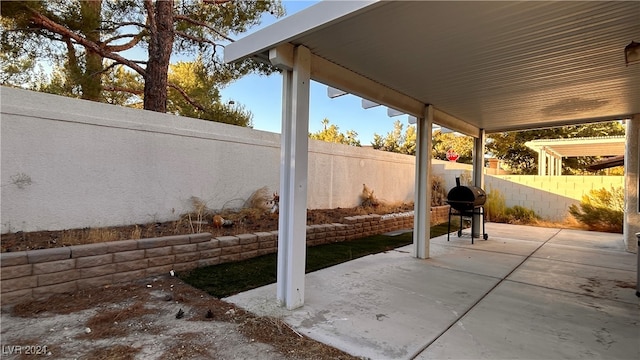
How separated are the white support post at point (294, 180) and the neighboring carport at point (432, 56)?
0.01 m

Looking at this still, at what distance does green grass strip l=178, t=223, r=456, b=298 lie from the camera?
3.91 metres

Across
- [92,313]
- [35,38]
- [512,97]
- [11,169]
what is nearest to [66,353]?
[92,313]

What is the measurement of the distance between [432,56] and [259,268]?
3509 mm

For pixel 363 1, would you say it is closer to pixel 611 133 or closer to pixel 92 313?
pixel 92 313

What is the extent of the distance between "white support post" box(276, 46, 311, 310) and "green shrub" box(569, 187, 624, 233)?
979cm

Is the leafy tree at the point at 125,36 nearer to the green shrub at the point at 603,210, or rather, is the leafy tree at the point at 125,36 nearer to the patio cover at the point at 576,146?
the green shrub at the point at 603,210

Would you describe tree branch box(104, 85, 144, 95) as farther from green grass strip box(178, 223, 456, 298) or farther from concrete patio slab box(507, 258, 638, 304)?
concrete patio slab box(507, 258, 638, 304)

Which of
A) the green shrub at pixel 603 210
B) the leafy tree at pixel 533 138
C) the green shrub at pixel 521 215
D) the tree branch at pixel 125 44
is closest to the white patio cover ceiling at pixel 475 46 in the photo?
the green shrub at pixel 603 210

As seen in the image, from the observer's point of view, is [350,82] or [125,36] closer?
[350,82]

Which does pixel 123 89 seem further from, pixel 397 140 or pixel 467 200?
pixel 397 140

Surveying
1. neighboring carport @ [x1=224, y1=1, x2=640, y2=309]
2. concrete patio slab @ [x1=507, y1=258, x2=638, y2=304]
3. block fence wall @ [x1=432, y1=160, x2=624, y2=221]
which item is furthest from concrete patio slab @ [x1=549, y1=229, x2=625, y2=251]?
neighboring carport @ [x1=224, y1=1, x2=640, y2=309]

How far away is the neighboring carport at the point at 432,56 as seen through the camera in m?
2.65

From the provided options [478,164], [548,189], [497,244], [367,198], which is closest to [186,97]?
[367,198]

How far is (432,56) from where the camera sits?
352 centimetres
